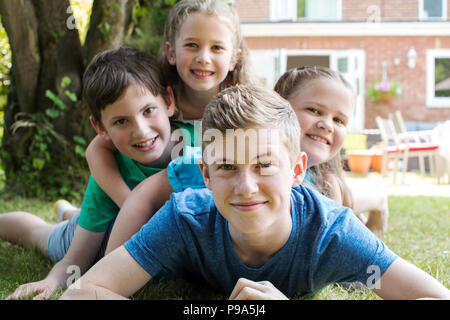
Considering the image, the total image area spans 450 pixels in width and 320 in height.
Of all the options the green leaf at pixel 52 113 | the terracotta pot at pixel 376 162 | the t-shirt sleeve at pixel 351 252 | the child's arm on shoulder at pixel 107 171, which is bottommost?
the terracotta pot at pixel 376 162

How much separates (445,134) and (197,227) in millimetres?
7487

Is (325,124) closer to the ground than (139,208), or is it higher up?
higher up

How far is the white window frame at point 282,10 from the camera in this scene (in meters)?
14.1

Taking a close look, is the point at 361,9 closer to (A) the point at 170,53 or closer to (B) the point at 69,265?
(A) the point at 170,53

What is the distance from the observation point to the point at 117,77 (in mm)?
2068

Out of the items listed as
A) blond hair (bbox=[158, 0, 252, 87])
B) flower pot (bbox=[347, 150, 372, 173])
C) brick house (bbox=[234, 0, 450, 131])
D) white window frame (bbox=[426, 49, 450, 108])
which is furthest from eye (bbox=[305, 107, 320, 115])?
white window frame (bbox=[426, 49, 450, 108])

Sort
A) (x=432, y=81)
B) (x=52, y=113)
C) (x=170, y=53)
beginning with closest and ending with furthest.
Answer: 1. (x=170, y=53)
2. (x=52, y=113)
3. (x=432, y=81)

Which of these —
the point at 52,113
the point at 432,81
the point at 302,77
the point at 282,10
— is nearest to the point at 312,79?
the point at 302,77

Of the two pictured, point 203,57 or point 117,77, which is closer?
point 117,77

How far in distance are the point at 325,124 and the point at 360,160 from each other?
7.94 meters

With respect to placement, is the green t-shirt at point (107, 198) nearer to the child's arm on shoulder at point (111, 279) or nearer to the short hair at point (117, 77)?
the short hair at point (117, 77)

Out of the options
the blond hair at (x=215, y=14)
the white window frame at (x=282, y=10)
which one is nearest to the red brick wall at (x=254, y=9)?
the white window frame at (x=282, y=10)

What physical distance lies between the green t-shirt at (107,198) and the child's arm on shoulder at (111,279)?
733 millimetres

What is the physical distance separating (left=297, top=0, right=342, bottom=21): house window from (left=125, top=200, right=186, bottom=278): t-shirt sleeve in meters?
13.9
